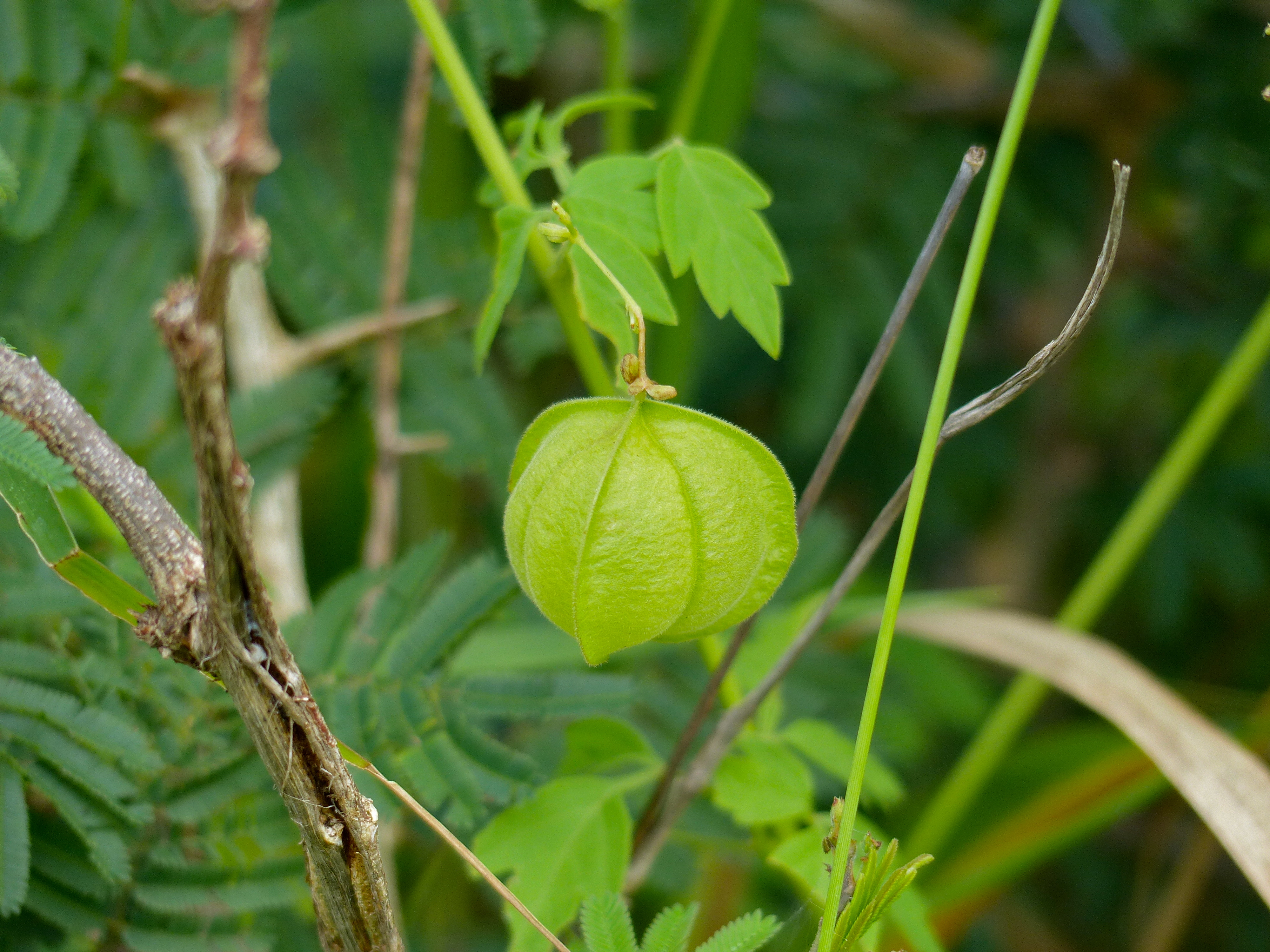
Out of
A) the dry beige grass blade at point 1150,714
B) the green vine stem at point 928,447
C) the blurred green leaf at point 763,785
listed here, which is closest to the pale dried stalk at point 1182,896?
the dry beige grass blade at point 1150,714

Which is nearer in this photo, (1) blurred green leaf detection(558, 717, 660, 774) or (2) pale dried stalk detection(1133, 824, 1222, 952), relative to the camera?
(1) blurred green leaf detection(558, 717, 660, 774)

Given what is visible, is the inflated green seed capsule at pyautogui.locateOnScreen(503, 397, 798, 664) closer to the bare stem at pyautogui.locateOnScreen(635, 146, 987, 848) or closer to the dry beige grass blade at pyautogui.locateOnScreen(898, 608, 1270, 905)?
the bare stem at pyautogui.locateOnScreen(635, 146, 987, 848)

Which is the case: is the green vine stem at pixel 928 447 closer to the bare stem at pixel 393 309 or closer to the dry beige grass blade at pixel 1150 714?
the dry beige grass blade at pixel 1150 714

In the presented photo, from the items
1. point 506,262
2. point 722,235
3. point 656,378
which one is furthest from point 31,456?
point 656,378

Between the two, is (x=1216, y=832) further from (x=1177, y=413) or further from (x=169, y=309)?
(x=1177, y=413)

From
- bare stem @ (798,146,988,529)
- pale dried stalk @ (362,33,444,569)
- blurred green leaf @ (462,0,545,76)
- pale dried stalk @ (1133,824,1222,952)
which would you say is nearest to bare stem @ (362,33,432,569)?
pale dried stalk @ (362,33,444,569)
